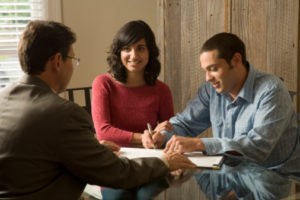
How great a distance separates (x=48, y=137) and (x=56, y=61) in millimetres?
293

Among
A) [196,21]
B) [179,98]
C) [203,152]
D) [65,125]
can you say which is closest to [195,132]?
[203,152]

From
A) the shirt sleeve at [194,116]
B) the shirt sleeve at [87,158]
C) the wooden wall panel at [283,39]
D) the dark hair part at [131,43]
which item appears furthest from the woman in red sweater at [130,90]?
the shirt sleeve at [87,158]

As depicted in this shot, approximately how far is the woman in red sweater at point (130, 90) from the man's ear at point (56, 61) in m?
0.95

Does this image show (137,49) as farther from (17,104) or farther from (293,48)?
(17,104)

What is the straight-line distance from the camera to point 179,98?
3.14m

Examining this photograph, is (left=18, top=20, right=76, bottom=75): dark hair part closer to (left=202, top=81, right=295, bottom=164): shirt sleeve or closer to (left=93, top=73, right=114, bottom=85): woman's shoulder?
(left=202, top=81, right=295, bottom=164): shirt sleeve

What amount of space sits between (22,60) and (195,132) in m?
1.23

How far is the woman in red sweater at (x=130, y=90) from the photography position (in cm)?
245

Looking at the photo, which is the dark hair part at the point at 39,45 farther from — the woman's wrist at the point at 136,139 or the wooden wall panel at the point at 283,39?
the wooden wall panel at the point at 283,39

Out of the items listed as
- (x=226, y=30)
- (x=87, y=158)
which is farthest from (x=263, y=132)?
(x=226, y=30)

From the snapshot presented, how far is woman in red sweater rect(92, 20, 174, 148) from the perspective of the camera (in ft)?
8.04

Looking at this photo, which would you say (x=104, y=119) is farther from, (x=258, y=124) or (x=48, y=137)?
(x=48, y=137)

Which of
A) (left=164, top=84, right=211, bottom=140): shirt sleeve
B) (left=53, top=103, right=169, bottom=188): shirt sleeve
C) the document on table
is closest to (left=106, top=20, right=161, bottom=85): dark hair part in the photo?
(left=164, top=84, right=211, bottom=140): shirt sleeve

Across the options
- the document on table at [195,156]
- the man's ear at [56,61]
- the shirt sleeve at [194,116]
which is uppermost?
the man's ear at [56,61]
